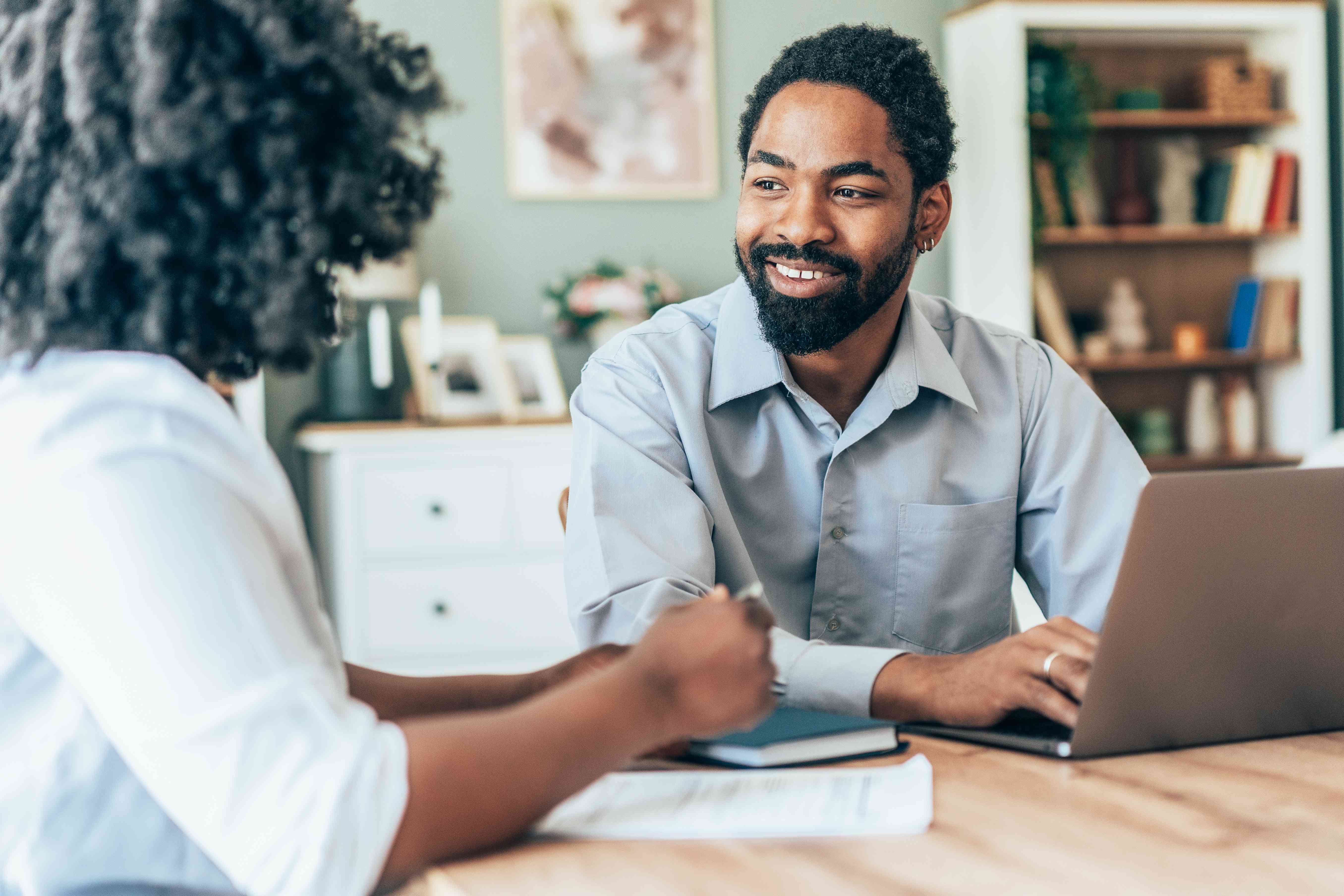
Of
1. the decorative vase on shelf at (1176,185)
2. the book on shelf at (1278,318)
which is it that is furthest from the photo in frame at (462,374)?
the book on shelf at (1278,318)

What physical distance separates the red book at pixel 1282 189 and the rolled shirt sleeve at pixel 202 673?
4094mm

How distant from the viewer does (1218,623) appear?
3.14ft

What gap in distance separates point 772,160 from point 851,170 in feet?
0.32

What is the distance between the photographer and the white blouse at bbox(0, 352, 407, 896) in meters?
0.64

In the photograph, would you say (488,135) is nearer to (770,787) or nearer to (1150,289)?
(1150,289)

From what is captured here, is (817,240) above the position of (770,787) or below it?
above

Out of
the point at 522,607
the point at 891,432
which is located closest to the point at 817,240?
the point at 891,432

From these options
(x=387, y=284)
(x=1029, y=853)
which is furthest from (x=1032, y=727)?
(x=387, y=284)

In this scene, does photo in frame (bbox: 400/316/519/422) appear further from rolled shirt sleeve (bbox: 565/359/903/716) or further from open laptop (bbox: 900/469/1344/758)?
open laptop (bbox: 900/469/1344/758)

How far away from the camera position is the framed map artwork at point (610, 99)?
388 cm

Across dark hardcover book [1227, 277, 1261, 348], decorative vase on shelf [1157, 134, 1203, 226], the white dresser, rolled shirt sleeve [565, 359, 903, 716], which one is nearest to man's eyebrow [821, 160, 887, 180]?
rolled shirt sleeve [565, 359, 903, 716]

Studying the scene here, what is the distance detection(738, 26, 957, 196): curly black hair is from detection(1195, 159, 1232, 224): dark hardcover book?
2.81 m

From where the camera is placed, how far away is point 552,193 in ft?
12.9

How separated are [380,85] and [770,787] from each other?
0.56m
